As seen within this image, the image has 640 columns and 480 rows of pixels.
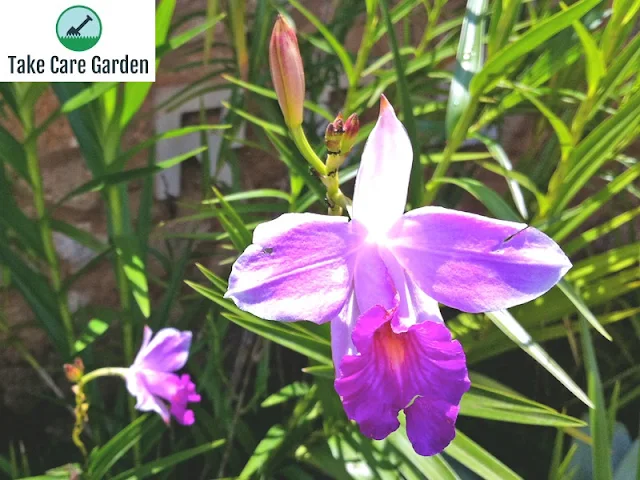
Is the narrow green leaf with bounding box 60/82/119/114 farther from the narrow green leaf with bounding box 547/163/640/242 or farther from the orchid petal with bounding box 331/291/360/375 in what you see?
the narrow green leaf with bounding box 547/163/640/242

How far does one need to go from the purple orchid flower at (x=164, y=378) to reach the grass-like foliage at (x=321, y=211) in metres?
0.06

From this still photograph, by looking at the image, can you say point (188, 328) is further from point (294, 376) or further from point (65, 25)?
point (65, 25)

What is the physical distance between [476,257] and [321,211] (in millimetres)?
991

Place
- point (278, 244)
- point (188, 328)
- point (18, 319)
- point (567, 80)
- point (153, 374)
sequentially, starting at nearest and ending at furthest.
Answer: point (278, 244), point (153, 374), point (567, 80), point (188, 328), point (18, 319)

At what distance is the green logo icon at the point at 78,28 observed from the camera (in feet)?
2.95

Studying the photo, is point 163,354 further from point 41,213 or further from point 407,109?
point 407,109

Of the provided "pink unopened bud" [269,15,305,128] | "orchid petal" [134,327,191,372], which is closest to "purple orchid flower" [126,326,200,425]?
"orchid petal" [134,327,191,372]

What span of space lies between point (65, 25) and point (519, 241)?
0.73 metres

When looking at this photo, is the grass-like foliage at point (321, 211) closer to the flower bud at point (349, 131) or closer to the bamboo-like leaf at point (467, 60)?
the bamboo-like leaf at point (467, 60)

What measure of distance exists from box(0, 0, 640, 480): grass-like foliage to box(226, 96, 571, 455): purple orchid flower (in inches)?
5.7

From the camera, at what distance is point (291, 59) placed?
60 centimetres

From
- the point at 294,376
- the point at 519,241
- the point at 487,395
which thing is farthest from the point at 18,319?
the point at 519,241

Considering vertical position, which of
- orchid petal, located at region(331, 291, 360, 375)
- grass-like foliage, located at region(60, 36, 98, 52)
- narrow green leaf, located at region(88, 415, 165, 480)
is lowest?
narrow green leaf, located at region(88, 415, 165, 480)

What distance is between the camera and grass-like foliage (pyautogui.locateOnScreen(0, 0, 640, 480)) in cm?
83
